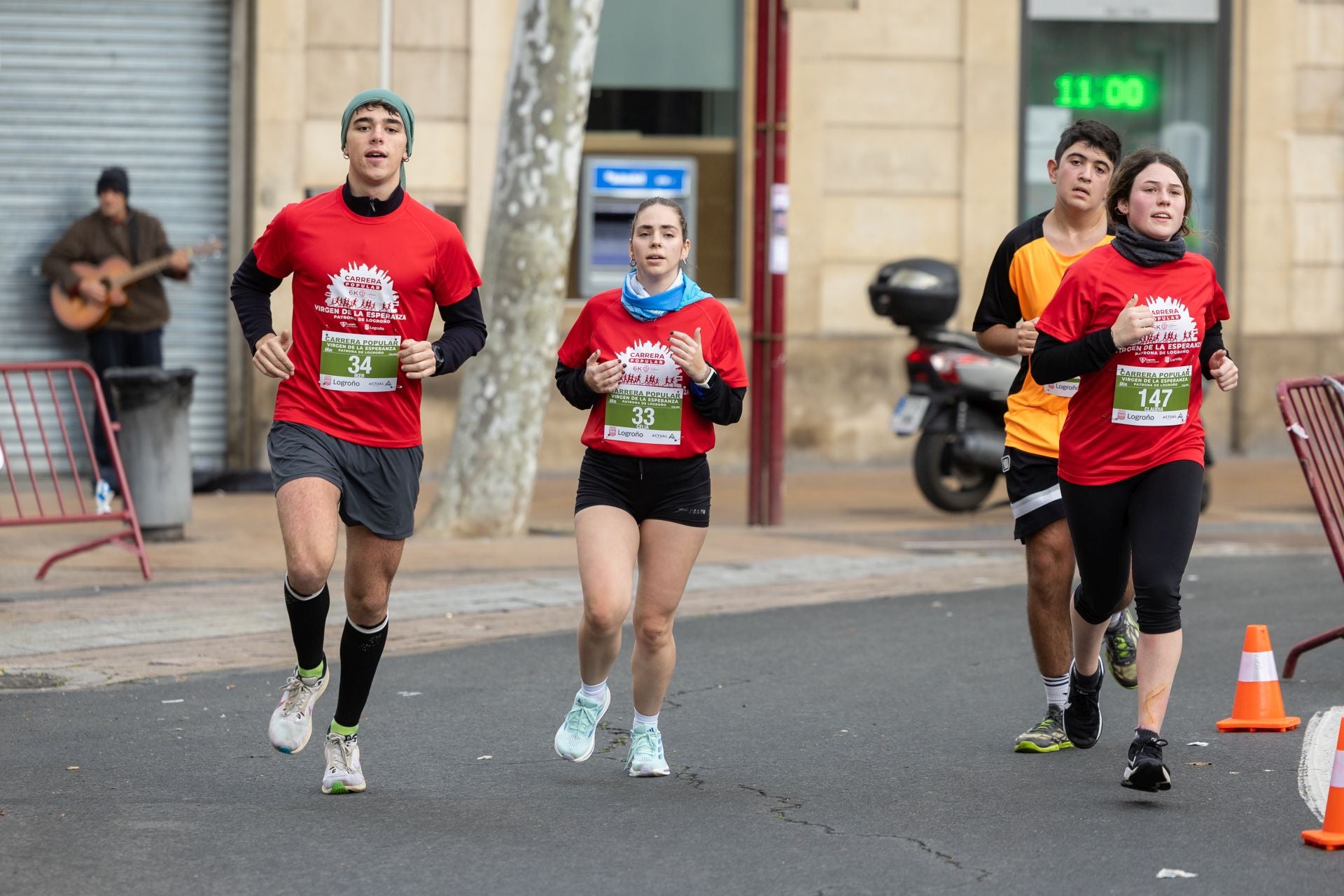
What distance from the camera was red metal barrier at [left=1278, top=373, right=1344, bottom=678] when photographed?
7.61 meters

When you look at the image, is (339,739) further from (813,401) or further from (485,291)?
(813,401)

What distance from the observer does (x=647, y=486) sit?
19.9 ft

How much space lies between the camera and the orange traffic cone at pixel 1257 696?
22.7 ft

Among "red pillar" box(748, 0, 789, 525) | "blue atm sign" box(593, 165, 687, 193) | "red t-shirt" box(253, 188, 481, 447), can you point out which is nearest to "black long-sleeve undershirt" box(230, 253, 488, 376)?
"red t-shirt" box(253, 188, 481, 447)

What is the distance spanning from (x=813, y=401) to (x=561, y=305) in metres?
5.16

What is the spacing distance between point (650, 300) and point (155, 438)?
621cm

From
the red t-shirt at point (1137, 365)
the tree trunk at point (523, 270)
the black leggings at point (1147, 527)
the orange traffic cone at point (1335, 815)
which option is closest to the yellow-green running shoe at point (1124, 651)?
the black leggings at point (1147, 527)

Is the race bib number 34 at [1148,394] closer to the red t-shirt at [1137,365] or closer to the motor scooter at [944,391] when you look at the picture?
the red t-shirt at [1137,365]

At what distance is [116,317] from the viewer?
14227 millimetres

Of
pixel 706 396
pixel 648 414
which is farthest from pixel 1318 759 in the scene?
pixel 648 414


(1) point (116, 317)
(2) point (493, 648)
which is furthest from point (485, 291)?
(2) point (493, 648)

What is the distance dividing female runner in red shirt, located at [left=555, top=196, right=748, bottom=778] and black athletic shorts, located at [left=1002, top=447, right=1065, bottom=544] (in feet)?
3.53

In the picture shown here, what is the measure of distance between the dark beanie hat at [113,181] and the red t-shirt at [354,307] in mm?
8821

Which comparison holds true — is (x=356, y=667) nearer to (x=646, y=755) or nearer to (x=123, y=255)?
(x=646, y=755)
